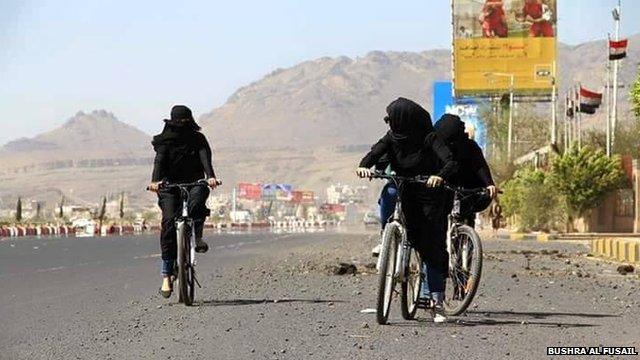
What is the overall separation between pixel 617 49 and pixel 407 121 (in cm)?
5542

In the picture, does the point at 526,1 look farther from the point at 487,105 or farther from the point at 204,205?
the point at 204,205

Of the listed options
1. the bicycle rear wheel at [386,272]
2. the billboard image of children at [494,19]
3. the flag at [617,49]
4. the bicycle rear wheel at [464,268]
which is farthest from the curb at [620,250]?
the billboard image of children at [494,19]

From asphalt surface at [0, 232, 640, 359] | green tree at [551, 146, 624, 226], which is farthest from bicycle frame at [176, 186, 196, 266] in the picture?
green tree at [551, 146, 624, 226]

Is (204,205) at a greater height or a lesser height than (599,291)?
greater

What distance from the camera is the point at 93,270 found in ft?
68.9

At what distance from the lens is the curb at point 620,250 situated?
25.0 metres

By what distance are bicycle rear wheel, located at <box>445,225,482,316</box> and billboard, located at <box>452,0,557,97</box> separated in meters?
66.3

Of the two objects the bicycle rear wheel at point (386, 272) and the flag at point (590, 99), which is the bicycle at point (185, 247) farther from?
the flag at point (590, 99)

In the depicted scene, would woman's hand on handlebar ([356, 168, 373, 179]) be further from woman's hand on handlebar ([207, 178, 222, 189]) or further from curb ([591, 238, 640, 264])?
curb ([591, 238, 640, 264])

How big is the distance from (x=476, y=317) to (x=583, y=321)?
87cm

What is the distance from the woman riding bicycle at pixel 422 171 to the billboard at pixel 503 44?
2639 inches

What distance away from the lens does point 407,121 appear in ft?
32.5

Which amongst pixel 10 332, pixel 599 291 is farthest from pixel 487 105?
pixel 10 332

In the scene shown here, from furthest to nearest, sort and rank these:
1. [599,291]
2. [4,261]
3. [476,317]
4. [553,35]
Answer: [553,35]
[4,261]
[599,291]
[476,317]
